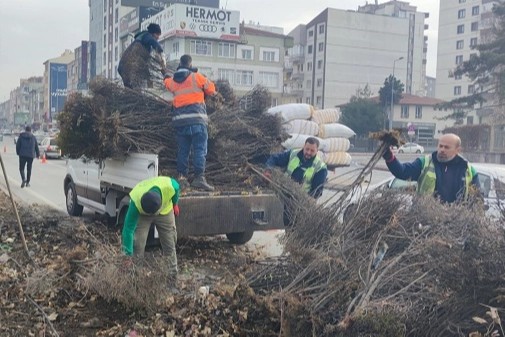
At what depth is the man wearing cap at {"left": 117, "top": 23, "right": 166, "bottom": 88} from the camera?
28.6 feet

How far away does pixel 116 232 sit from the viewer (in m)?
8.60

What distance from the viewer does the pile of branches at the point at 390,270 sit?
11.6ft

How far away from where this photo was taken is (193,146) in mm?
7715

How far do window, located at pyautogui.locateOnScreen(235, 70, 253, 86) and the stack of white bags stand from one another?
1968 inches

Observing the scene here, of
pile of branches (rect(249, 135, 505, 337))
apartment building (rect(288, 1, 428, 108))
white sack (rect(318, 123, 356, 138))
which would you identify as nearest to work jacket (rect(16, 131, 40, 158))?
white sack (rect(318, 123, 356, 138))

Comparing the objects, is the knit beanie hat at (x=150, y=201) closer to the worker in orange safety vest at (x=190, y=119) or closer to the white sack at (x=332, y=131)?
the worker in orange safety vest at (x=190, y=119)

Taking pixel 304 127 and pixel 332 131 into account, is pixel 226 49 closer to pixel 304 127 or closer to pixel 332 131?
pixel 332 131

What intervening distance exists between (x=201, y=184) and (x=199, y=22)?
56.9 m

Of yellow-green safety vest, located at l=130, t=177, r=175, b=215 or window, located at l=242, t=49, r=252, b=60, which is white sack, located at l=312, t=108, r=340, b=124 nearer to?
yellow-green safety vest, located at l=130, t=177, r=175, b=215

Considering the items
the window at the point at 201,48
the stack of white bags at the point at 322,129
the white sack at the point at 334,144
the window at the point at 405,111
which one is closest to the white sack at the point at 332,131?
the stack of white bags at the point at 322,129

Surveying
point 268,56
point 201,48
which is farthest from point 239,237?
point 268,56

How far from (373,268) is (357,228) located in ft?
2.28

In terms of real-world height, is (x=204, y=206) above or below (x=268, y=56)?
below

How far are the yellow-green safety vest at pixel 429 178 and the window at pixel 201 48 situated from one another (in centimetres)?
5958
